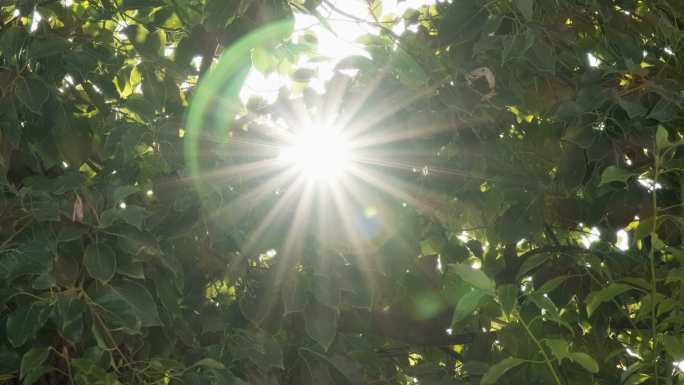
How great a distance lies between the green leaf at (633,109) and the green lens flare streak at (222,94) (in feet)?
2.87

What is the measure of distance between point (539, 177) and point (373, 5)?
878 mm

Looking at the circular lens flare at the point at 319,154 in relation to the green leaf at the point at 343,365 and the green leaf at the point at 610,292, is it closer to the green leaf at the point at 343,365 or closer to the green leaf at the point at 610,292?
the green leaf at the point at 343,365

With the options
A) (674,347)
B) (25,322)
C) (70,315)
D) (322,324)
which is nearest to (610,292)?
(674,347)

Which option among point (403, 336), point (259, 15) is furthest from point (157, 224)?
point (403, 336)

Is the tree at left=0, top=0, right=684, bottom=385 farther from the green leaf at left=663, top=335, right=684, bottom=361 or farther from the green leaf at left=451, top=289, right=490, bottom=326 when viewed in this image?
the green leaf at left=451, top=289, right=490, bottom=326

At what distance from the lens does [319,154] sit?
2480mm

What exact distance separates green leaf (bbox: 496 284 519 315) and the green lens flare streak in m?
0.79

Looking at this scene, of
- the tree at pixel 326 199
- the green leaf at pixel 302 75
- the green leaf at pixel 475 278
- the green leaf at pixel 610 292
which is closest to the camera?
the green leaf at pixel 475 278

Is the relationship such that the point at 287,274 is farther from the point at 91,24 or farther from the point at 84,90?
the point at 91,24

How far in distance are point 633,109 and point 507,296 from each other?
711 millimetres

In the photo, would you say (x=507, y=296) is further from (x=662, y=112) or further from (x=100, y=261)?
(x=100, y=261)

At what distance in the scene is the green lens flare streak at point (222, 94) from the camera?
218 centimetres

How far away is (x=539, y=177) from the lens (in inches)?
104

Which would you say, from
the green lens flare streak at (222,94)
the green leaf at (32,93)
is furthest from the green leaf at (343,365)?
the green leaf at (32,93)
